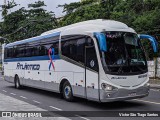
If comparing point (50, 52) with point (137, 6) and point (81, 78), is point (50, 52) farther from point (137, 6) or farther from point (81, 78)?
point (137, 6)

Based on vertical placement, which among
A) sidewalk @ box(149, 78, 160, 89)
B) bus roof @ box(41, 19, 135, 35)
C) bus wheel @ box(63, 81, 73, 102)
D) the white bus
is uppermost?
bus roof @ box(41, 19, 135, 35)

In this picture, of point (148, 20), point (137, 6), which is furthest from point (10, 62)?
point (137, 6)

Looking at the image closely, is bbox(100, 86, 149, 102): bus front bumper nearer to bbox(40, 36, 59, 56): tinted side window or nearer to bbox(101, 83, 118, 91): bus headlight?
bbox(101, 83, 118, 91): bus headlight

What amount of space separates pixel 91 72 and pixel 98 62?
0.63 metres

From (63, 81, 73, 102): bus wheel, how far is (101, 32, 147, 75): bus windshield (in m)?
3.06

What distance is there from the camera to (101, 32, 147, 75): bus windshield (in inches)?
482

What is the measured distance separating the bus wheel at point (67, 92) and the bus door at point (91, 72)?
171 cm

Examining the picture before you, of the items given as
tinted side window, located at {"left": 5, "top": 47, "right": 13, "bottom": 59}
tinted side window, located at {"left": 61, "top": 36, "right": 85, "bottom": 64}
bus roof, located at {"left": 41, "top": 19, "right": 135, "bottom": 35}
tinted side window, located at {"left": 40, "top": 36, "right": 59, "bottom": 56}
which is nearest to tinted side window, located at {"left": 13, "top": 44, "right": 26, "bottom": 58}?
tinted side window, located at {"left": 5, "top": 47, "right": 13, "bottom": 59}

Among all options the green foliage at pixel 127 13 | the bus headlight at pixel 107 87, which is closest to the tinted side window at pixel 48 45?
the bus headlight at pixel 107 87

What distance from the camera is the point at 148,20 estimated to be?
3528cm

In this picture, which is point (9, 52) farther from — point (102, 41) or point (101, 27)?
point (102, 41)

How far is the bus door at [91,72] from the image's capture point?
12430mm

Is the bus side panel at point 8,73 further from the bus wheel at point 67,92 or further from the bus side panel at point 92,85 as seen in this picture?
the bus side panel at point 92,85

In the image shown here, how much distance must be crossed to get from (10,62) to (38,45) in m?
6.24
